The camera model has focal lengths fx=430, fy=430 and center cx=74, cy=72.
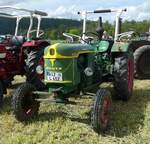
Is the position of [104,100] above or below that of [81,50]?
below

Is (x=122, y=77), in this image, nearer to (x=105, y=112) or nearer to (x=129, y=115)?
(x=129, y=115)

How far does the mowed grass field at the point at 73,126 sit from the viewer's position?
5738mm

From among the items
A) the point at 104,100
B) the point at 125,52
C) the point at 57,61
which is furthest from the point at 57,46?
the point at 125,52

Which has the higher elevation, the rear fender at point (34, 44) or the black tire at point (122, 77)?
the rear fender at point (34, 44)

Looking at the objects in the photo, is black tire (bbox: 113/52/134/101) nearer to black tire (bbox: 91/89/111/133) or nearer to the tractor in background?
black tire (bbox: 91/89/111/133)

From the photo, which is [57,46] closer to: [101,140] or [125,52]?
[101,140]

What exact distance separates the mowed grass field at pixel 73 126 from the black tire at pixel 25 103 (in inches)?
4.9

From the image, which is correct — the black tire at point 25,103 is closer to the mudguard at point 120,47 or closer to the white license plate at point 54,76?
the white license plate at point 54,76

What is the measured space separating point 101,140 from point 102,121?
1.19 feet

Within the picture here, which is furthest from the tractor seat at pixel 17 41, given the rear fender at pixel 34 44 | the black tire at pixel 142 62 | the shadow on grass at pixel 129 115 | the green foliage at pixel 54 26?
the black tire at pixel 142 62

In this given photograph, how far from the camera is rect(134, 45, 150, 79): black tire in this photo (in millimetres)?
10645

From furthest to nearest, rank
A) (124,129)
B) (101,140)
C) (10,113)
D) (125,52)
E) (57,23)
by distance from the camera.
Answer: (57,23), (125,52), (10,113), (124,129), (101,140)

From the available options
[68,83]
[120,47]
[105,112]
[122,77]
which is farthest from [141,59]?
[105,112]

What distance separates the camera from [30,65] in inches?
327
